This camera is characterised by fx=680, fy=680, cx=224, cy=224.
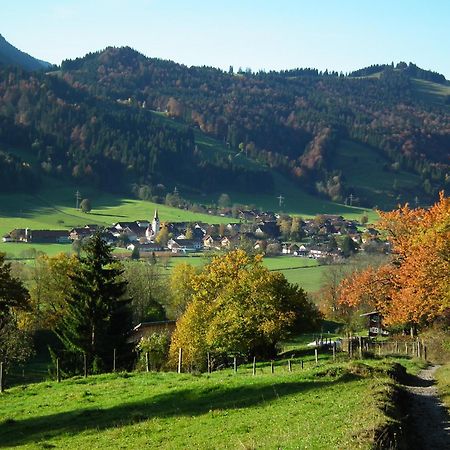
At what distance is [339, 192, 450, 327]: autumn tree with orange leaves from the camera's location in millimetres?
37312

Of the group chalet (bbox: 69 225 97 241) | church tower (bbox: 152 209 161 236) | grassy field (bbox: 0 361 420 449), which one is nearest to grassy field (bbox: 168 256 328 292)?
chalet (bbox: 69 225 97 241)

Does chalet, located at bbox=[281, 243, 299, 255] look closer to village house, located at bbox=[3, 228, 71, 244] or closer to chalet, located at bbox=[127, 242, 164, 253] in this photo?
chalet, located at bbox=[127, 242, 164, 253]

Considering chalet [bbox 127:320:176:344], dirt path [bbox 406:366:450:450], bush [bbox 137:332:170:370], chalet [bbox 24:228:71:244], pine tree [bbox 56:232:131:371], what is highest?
dirt path [bbox 406:366:450:450]

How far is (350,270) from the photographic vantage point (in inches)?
4006

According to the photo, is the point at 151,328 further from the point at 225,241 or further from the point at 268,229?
the point at 268,229

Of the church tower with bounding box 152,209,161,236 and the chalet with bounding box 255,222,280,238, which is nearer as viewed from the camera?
the church tower with bounding box 152,209,161,236

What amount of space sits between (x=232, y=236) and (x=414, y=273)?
132562 millimetres

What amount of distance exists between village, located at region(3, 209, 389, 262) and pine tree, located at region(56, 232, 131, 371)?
82.5 meters

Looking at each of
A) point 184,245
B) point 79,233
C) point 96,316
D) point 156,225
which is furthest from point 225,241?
point 96,316

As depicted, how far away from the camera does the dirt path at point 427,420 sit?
17.6 metres

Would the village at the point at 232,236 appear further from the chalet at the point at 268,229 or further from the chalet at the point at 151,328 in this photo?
the chalet at the point at 151,328

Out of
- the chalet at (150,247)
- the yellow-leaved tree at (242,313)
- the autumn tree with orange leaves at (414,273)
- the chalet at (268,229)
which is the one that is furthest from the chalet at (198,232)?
the autumn tree with orange leaves at (414,273)

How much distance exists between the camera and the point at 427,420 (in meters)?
20.4

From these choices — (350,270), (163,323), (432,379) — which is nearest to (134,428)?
(432,379)
